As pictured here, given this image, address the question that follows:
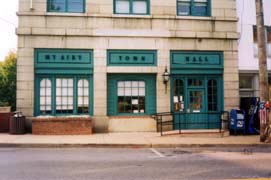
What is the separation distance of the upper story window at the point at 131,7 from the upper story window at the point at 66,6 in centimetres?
185

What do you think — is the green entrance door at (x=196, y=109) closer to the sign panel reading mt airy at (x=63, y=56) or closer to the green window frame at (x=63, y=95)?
the green window frame at (x=63, y=95)

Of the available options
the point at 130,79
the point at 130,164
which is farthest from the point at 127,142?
the point at 130,79

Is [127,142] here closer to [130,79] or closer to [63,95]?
[130,79]

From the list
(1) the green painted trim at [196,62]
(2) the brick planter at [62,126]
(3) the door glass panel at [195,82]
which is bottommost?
(2) the brick planter at [62,126]

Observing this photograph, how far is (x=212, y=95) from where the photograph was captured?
18.9 meters

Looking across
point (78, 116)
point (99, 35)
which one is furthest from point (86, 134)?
point (99, 35)

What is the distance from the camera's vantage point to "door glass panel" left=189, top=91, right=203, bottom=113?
1870 cm

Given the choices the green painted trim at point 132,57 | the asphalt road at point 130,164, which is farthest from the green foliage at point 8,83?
the asphalt road at point 130,164

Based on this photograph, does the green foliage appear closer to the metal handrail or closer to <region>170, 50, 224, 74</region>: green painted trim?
the metal handrail

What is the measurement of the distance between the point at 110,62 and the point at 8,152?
7.78 m

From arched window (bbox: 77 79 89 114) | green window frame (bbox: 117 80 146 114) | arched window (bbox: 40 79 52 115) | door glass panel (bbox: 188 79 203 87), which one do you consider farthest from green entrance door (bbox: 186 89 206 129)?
arched window (bbox: 40 79 52 115)

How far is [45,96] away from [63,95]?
3.00 ft

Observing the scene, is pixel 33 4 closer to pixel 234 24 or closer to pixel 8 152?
pixel 8 152

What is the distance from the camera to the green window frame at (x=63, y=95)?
1764cm
